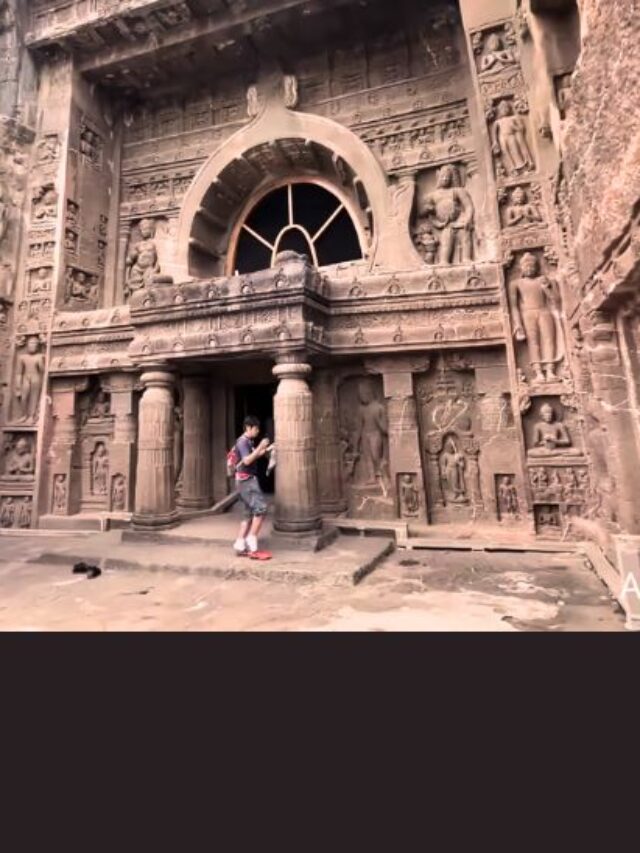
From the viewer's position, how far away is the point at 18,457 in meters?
8.86

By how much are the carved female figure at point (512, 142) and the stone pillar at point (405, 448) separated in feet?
11.1

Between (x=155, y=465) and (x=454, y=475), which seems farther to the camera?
(x=454, y=475)

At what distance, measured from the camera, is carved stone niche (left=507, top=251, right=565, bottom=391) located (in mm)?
6344

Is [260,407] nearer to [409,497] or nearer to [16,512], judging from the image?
[409,497]

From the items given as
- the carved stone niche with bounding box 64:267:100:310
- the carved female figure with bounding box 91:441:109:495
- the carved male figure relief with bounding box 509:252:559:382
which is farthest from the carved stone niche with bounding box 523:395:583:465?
the carved stone niche with bounding box 64:267:100:310

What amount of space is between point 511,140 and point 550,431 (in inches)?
169

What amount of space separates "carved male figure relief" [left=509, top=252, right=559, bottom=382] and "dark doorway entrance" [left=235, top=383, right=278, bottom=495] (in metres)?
4.37

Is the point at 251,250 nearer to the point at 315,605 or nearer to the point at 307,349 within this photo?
the point at 307,349

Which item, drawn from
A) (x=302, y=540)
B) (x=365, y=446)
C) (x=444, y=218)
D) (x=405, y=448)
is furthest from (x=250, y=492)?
(x=444, y=218)

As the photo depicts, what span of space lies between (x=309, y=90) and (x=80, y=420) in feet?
26.5

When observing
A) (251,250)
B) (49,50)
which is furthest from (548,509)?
(49,50)

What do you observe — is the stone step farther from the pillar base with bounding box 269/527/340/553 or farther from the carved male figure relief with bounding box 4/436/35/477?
the carved male figure relief with bounding box 4/436/35/477

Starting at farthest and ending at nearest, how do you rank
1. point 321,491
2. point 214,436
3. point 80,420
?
point 80,420 → point 214,436 → point 321,491

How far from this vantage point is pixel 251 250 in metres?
10.2
